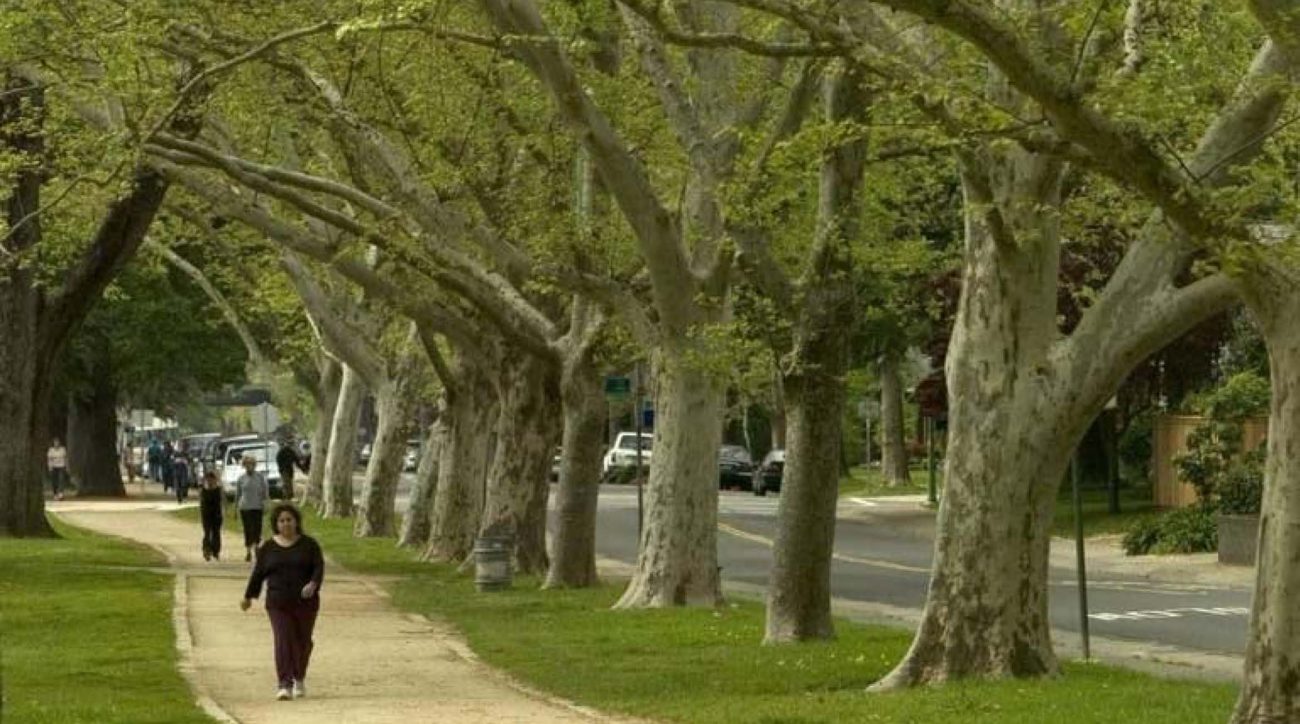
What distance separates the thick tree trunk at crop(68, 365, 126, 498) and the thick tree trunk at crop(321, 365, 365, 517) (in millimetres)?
15568

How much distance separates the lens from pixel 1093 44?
629 inches

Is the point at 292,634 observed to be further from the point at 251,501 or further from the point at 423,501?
the point at 423,501

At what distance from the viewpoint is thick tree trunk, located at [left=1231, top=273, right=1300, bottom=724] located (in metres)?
14.2

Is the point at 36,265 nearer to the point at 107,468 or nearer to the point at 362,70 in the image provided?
the point at 362,70

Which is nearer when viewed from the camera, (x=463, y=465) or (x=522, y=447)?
(x=522, y=447)

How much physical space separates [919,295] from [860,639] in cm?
2622

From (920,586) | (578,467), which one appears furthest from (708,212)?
(920,586)

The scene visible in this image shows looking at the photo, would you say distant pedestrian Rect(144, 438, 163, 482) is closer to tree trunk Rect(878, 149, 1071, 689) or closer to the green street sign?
the green street sign

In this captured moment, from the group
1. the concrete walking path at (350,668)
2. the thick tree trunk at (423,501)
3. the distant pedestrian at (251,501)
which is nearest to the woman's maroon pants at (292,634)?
the concrete walking path at (350,668)

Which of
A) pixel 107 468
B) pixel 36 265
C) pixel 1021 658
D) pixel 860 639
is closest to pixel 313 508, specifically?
pixel 107 468

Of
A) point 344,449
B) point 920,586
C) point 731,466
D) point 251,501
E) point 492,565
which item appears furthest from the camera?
point 731,466

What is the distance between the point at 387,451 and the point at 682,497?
23101mm

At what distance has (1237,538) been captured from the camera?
124 ft


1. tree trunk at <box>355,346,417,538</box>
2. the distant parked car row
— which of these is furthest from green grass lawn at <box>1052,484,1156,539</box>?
the distant parked car row
